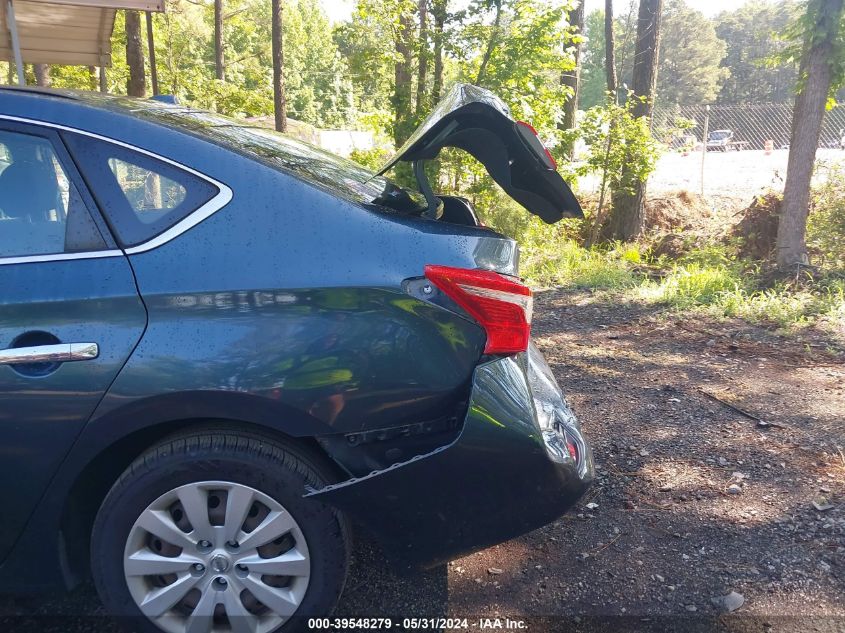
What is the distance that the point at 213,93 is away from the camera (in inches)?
543

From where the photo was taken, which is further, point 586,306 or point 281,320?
point 586,306

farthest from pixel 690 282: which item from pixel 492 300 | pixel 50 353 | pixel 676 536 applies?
pixel 50 353

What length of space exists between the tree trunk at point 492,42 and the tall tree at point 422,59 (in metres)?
0.72

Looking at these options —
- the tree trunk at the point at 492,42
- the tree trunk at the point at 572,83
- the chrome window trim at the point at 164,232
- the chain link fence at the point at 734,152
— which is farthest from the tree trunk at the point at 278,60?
the chrome window trim at the point at 164,232

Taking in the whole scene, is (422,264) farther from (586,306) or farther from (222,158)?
(586,306)

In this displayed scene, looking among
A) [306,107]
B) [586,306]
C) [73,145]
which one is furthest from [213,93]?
[306,107]

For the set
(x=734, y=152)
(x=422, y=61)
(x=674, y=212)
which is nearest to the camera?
(x=422, y=61)

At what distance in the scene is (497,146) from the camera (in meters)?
2.53

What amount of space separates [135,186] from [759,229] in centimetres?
913

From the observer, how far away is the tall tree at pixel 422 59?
8375mm

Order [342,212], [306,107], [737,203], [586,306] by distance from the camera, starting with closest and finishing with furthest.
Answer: [342,212]
[586,306]
[737,203]
[306,107]

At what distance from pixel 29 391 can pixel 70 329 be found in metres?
0.22

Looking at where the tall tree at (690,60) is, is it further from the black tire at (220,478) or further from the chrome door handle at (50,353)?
the chrome door handle at (50,353)

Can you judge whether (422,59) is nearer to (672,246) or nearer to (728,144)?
(672,246)
